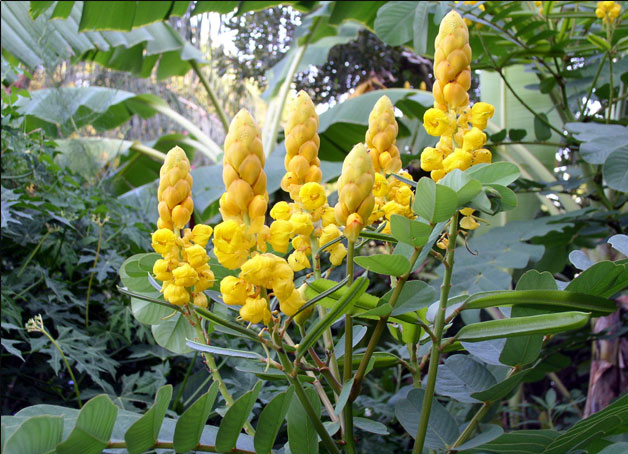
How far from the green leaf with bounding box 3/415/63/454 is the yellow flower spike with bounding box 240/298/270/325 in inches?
5.5

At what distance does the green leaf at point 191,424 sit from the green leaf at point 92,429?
0.05 m

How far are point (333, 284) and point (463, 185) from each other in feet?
0.45

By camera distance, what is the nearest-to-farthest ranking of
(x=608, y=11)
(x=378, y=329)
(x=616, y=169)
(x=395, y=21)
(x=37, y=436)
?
1. (x=37, y=436)
2. (x=378, y=329)
3. (x=616, y=169)
4. (x=608, y=11)
5. (x=395, y=21)

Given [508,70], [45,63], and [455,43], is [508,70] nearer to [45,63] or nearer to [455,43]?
[45,63]

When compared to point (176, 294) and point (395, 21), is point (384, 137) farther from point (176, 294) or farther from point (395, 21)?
point (395, 21)

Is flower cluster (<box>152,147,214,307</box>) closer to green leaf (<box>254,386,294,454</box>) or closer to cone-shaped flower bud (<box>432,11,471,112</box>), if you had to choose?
green leaf (<box>254,386,294,454</box>)

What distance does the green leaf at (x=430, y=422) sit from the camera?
0.50 meters

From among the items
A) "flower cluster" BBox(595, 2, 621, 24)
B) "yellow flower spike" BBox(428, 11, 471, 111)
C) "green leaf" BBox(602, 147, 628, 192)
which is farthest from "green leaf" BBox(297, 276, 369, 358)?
"flower cluster" BBox(595, 2, 621, 24)

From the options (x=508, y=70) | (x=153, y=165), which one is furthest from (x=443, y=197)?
(x=153, y=165)

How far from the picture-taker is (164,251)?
43cm

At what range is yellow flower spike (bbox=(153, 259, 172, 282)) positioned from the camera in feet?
1.37

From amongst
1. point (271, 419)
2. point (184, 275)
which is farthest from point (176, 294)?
point (271, 419)

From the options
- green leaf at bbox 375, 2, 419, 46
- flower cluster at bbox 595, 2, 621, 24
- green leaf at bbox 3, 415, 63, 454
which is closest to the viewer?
green leaf at bbox 3, 415, 63, 454

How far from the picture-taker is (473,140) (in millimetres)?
440
